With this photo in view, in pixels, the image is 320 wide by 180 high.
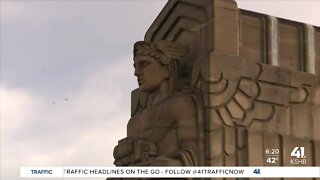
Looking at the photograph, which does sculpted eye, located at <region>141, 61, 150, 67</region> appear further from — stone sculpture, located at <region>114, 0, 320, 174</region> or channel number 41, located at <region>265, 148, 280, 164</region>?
channel number 41, located at <region>265, 148, 280, 164</region>

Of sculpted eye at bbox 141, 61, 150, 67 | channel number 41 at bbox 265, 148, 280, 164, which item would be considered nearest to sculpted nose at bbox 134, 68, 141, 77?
sculpted eye at bbox 141, 61, 150, 67

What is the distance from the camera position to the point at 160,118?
1428 cm

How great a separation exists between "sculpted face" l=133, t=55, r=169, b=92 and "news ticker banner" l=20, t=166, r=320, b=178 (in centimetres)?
160

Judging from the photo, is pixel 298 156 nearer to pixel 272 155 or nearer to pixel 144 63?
pixel 272 155

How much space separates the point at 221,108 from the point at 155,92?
1411 mm

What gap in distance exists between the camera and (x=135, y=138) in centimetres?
1445

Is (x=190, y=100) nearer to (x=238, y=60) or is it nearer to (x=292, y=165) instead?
(x=238, y=60)

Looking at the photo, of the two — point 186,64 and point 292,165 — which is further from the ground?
point 186,64

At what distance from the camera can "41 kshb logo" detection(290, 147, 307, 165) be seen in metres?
14.3

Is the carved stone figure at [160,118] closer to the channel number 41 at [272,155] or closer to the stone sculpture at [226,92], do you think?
the stone sculpture at [226,92]

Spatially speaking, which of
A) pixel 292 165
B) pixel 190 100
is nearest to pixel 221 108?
pixel 190 100

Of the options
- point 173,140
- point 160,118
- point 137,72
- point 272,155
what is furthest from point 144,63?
point 272,155

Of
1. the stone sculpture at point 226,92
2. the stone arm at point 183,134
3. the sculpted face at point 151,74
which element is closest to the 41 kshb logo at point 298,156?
the stone sculpture at point 226,92

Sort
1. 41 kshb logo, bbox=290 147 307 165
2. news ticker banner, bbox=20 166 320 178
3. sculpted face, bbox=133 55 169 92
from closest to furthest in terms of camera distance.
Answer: news ticker banner, bbox=20 166 320 178
41 kshb logo, bbox=290 147 307 165
sculpted face, bbox=133 55 169 92
